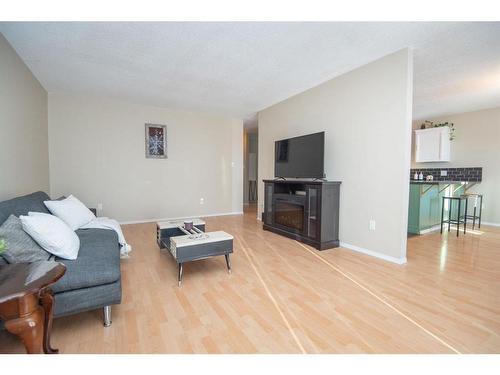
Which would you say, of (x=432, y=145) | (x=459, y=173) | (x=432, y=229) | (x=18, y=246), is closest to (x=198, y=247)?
(x=18, y=246)

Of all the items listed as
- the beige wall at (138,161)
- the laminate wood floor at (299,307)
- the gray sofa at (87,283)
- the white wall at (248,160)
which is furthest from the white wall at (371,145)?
the white wall at (248,160)

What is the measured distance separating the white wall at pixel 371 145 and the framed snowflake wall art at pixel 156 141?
298 centimetres

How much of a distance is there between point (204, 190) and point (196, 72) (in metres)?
2.79

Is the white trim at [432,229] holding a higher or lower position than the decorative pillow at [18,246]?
lower

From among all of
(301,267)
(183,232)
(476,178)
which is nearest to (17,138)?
(183,232)

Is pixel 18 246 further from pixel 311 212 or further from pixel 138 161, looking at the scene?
pixel 138 161

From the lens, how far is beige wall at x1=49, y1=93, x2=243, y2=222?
13.3 feet

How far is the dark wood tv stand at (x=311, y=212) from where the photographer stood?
3020 millimetres

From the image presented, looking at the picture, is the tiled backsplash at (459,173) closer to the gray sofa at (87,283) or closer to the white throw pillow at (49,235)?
the gray sofa at (87,283)

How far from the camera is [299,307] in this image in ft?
5.58

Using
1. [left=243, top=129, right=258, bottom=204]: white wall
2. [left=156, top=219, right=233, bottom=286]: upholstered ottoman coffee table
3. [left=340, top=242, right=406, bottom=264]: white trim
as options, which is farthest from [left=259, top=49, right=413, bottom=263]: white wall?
[left=243, top=129, right=258, bottom=204]: white wall

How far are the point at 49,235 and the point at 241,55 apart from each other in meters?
2.43
